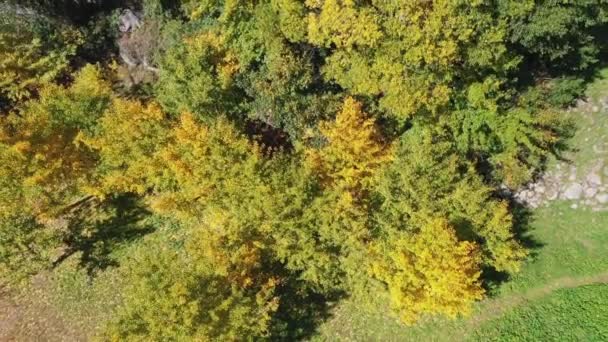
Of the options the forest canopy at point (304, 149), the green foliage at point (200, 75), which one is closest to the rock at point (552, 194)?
the forest canopy at point (304, 149)

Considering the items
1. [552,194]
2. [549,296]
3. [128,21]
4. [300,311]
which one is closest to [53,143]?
[128,21]

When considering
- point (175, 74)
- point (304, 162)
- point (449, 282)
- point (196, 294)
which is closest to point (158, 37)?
point (175, 74)

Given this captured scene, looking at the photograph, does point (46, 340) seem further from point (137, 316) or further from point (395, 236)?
point (395, 236)

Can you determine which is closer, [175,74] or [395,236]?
[395,236]

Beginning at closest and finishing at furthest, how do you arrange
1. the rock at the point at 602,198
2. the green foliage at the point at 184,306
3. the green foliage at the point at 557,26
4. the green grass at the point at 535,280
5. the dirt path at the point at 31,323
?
1. the green foliage at the point at 184,306
2. the green foliage at the point at 557,26
3. the green grass at the point at 535,280
4. the rock at the point at 602,198
5. the dirt path at the point at 31,323

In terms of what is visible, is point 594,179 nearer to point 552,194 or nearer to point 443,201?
point 552,194

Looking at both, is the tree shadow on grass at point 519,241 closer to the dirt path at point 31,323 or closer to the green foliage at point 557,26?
the green foliage at point 557,26
